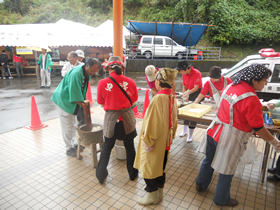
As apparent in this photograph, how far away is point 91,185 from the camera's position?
3.27 meters

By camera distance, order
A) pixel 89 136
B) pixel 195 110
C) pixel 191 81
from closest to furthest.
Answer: pixel 89 136 < pixel 195 110 < pixel 191 81

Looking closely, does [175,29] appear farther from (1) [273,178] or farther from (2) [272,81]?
(1) [273,178]

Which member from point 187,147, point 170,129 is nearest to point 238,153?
point 170,129

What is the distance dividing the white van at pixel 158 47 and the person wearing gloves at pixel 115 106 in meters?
13.6

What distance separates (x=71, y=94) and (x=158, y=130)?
1954 millimetres

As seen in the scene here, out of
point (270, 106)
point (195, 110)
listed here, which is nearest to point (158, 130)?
point (195, 110)

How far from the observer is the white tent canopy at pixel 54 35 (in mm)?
11828

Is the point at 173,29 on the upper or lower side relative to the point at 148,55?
upper

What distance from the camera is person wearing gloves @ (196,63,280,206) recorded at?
2.32 m

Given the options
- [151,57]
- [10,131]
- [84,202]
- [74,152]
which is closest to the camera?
[84,202]

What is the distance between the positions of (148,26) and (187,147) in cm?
1486

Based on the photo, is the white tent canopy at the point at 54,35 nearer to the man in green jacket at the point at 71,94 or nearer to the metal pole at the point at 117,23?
the metal pole at the point at 117,23

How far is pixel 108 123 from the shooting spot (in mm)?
3131

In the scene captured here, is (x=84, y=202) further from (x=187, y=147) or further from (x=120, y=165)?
(x=187, y=147)
